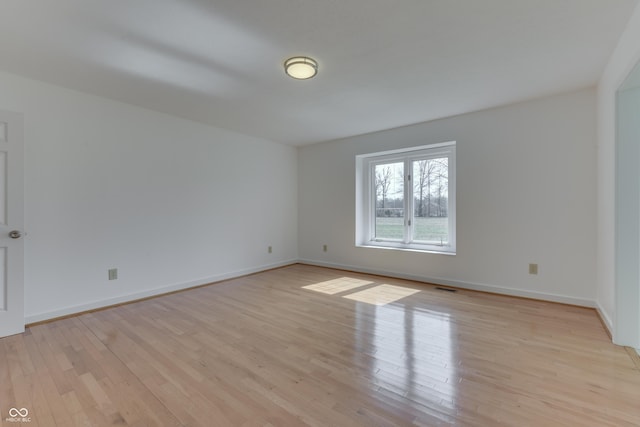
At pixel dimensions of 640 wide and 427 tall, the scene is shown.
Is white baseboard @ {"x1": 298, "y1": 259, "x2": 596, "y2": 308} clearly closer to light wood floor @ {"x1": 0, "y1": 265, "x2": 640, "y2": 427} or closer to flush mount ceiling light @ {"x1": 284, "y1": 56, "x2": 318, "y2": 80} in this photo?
light wood floor @ {"x1": 0, "y1": 265, "x2": 640, "y2": 427}

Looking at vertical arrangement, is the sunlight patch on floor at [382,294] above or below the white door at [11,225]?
below

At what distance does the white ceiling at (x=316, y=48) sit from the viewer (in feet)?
5.86

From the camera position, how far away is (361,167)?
5008 millimetres

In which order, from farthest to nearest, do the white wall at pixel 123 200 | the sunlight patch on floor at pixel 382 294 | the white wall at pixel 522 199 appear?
the sunlight patch on floor at pixel 382 294 < the white wall at pixel 522 199 < the white wall at pixel 123 200

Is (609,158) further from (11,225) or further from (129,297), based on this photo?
(11,225)

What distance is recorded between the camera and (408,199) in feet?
14.6

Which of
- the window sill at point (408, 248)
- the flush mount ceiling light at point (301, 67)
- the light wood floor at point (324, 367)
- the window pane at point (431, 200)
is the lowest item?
the light wood floor at point (324, 367)

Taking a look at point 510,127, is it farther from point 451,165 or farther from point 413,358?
point 413,358

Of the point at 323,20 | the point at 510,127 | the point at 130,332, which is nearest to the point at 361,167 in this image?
the point at 510,127

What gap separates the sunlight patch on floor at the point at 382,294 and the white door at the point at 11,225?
10.4 feet

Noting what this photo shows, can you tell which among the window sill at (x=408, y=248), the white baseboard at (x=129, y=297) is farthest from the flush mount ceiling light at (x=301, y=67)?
the white baseboard at (x=129, y=297)

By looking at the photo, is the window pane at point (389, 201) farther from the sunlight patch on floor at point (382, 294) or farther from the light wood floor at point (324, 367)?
the light wood floor at point (324, 367)

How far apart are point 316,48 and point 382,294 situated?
2809 millimetres

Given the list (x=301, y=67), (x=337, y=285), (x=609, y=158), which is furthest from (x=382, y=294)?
(x=301, y=67)
